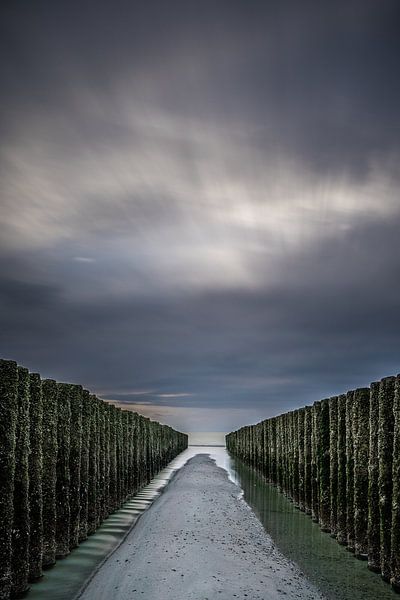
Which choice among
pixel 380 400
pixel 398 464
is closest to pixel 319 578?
pixel 398 464

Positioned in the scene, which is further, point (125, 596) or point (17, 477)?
point (17, 477)

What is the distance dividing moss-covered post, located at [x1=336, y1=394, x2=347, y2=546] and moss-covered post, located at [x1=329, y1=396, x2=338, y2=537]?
285mm

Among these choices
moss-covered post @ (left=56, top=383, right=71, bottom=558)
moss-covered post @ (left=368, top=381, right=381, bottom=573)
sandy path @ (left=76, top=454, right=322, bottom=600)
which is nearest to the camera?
sandy path @ (left=76, top=454, right=322, bottom=600)

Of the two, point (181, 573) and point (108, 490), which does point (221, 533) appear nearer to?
point (181, 573)

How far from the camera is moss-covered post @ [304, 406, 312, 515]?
13.0 metres

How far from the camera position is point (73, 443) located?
9117 millimetres

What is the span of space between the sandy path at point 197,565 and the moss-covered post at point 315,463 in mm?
1891

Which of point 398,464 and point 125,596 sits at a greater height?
point 398,464

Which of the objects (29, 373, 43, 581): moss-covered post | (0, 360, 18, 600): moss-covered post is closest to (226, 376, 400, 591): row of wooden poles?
(29, 373, 43, 581): moss-covered post

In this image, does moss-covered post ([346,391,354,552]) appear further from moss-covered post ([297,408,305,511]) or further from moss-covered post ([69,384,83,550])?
moss-covered post ([297,408,305,511])

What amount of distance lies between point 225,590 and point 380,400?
3079mm

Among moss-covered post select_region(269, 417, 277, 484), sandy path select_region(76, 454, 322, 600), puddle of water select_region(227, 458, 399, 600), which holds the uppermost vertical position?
moss-covered post select_region(269, 417, 277, 484)

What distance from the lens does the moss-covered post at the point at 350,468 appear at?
352 inches

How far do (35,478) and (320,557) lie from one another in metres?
4.17
